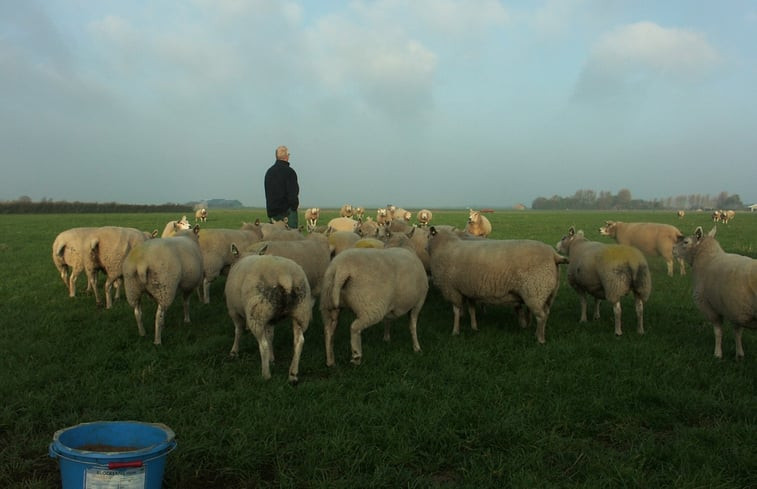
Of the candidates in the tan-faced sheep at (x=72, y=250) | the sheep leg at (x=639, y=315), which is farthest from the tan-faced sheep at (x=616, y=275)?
the tan-faced sheep at (x=72, y=250)

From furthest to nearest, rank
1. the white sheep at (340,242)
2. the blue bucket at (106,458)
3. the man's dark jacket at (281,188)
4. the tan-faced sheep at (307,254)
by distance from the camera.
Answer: the man's dark jacket at (281,188), the white sheep at (340,242), the tan-faced sheep at (307,254), the blue bucket at (106,458)

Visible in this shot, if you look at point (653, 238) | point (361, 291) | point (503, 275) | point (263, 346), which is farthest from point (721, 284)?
point (653, 238)

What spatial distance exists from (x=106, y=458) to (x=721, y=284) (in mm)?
6907

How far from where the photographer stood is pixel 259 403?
15.9ft

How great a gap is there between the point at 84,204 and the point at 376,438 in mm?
76620

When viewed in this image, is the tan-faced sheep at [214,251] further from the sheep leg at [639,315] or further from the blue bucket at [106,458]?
the sheep leg at [639,315]

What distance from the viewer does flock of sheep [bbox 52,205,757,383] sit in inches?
222

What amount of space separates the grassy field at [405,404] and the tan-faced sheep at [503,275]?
0.54 metres

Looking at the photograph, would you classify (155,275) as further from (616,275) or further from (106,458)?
(616,275)

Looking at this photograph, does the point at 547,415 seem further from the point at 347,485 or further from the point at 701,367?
the point at 701,367

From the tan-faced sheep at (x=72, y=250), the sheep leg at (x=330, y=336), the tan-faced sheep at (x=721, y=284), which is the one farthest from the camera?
the tan-faced sheep at (x=72, y=250)

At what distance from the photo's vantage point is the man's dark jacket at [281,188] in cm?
1151

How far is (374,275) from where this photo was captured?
6246mm

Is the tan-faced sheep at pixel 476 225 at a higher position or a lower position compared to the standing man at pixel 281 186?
lower
